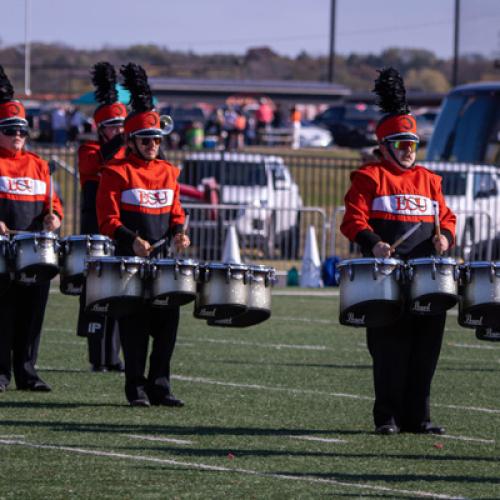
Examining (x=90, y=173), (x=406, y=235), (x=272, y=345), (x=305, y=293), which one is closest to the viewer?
(x=406, y=235)

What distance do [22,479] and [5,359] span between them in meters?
3.26

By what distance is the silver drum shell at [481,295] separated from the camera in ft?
30.9

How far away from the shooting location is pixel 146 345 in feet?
35.3

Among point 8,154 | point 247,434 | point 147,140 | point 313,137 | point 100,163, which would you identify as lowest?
point 313,137

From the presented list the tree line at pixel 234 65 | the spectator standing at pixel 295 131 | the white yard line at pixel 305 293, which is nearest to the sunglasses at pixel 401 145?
the white yard line at pixel 305 293

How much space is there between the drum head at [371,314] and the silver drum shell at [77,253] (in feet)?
6.13

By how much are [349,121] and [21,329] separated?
49.5m

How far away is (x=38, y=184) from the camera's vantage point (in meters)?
11.2

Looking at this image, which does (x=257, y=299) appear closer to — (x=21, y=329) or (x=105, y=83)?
(x=21, y=329)

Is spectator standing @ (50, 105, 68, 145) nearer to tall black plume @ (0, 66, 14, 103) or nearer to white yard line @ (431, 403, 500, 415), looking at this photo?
tall black plume @ (0, 66, 14, 103)

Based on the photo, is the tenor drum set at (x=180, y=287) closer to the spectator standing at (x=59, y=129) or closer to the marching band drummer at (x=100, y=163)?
the marching band drummer at (x=100, y=163)

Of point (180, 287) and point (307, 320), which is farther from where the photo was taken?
point (307, 320)

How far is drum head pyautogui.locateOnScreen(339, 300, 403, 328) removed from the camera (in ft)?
30.9

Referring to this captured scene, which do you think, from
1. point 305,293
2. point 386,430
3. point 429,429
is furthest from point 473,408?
point 305,293
